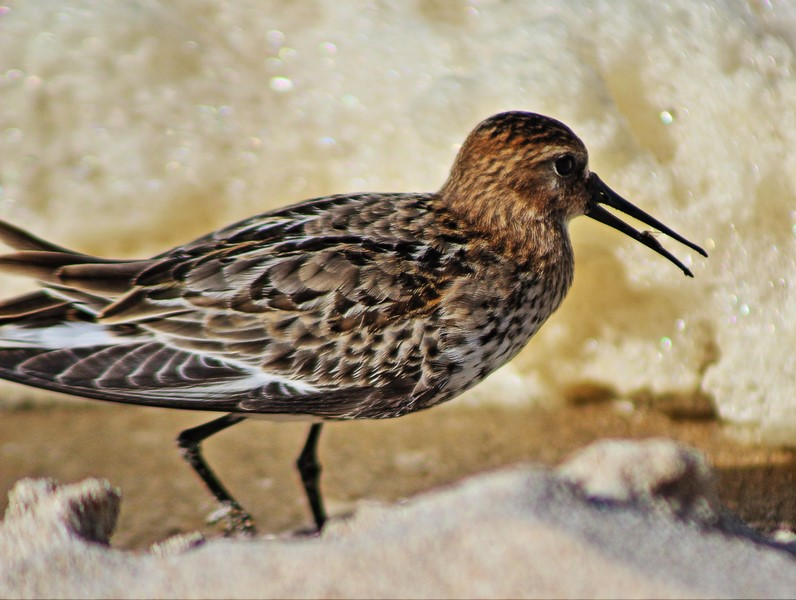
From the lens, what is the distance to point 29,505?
10.7 feet

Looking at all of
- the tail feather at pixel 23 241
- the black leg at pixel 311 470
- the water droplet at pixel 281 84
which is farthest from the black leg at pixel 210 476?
the water droplet at pixel 281 84

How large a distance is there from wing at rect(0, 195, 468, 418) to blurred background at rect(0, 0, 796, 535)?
1.71m

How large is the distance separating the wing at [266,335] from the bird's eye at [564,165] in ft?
2.19

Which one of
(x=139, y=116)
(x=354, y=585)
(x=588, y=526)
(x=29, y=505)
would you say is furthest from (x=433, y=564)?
(x=139, y=116)

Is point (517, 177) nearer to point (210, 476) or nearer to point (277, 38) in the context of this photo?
point (210, 476)

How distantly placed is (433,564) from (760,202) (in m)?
4.15

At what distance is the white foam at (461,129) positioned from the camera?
618 centimetres

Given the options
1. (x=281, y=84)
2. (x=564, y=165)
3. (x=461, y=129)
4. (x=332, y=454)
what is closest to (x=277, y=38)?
(x=281, y=84)

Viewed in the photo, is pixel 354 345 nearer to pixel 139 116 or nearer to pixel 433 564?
pixel 433 564

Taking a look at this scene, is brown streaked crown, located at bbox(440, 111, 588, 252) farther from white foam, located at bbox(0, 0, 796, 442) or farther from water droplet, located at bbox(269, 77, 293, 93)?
water droplet, located at bbox(269, 77, 293, 93)

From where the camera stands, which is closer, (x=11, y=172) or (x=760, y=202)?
(x=760, y=202)

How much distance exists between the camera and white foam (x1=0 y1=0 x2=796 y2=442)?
243 inches

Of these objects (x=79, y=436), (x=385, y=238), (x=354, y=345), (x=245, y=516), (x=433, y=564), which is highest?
(x=385, y=238)

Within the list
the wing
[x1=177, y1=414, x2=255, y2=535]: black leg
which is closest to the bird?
the wing
